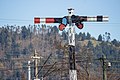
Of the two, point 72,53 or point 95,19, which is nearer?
point 72,53

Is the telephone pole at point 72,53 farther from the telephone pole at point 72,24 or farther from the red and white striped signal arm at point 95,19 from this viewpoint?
the red and white striped signal arm at point 95,19

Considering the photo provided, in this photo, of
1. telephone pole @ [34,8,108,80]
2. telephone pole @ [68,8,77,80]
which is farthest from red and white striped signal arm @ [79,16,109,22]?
telephone pole @ [68,8,77,80]

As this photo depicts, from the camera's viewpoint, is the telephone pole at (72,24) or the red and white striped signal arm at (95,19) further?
the red and white striped signal arm at (95,19)

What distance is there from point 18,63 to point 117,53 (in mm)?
40628

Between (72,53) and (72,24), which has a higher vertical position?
(72,24)

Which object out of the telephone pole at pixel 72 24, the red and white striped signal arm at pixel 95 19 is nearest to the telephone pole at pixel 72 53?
the telephone pole at pixel 72 24

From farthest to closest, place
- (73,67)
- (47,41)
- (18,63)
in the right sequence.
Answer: (47,41) → (18,63) → (73,67)

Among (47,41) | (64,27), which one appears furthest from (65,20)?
(47,41)

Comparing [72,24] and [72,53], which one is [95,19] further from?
[72,53]

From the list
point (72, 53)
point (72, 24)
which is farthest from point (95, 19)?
point (72, 53)

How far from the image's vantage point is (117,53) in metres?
158

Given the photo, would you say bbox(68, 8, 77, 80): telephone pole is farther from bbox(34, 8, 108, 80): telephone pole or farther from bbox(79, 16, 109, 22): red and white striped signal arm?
bbox(79, 16, 109, 22): red and white striped signal arm

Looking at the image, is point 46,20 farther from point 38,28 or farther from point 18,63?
point 38,28

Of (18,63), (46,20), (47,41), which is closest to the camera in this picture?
(46,20)
